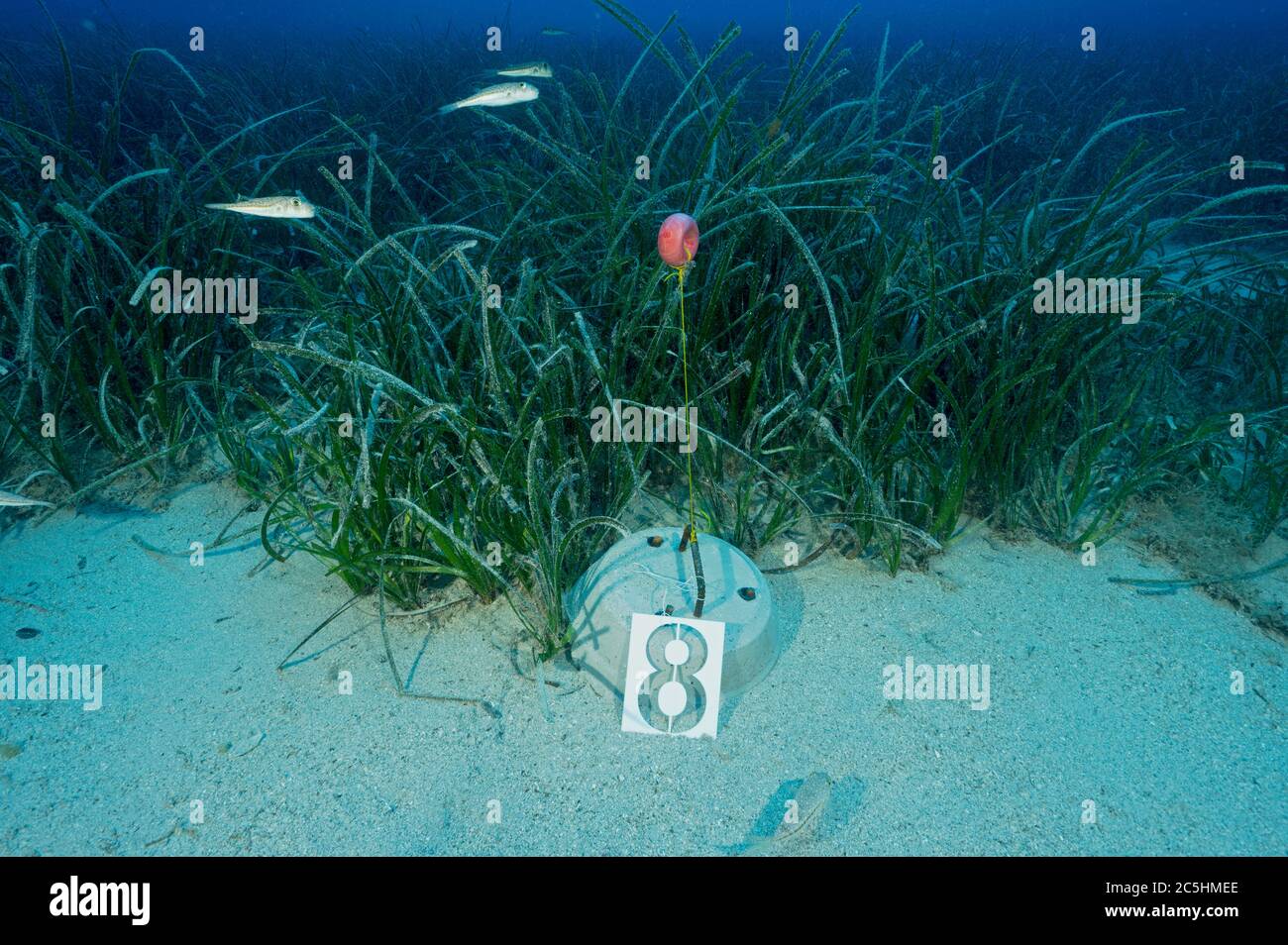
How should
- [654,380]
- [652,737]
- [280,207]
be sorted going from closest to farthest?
1. [652,737]
2. [280,207]
3. [654,380]

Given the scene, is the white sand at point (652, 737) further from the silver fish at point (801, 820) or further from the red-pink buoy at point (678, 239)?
the red-pink buoy at point (678, 239)

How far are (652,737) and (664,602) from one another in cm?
36

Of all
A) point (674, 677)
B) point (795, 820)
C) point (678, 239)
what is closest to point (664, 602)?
point (674, 677)

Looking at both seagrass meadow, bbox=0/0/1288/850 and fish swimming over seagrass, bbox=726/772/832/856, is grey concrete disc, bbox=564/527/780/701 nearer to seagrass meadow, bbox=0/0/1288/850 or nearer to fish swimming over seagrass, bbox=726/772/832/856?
seagrass meadow, bbox=0/0/1288/850

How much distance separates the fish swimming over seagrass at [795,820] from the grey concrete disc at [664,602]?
1.09 feet

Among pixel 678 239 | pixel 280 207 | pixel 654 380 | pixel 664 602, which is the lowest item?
pixel 664 602

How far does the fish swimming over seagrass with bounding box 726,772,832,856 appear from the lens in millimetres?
1653

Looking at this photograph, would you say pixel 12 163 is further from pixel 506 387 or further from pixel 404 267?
pixel 506 387

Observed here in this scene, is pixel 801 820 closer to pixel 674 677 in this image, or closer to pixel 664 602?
pixel 674 677

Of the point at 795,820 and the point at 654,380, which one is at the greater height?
the point at 654,380

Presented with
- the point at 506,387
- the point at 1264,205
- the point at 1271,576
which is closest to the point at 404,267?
the point at 506,387

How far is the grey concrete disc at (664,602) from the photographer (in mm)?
1973

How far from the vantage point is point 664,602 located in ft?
6.49
